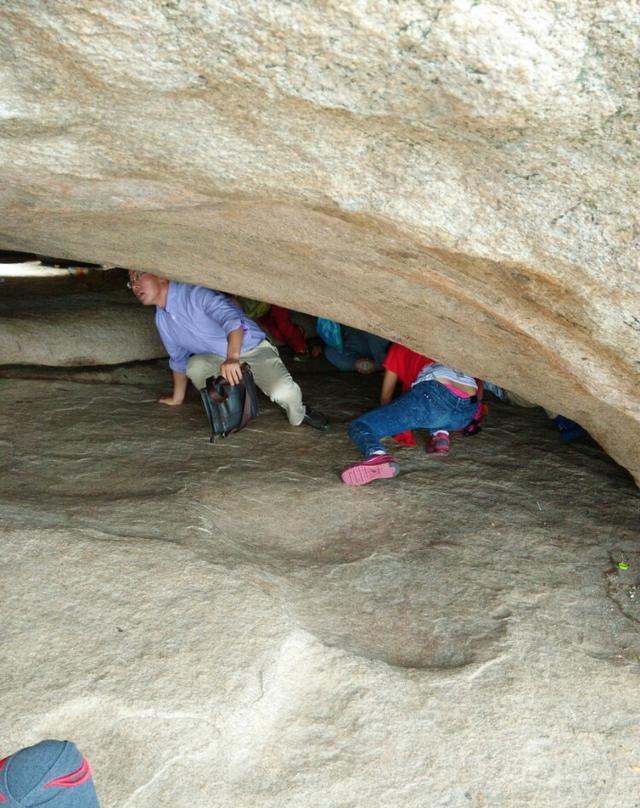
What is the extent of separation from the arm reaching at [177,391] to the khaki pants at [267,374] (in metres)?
0.05

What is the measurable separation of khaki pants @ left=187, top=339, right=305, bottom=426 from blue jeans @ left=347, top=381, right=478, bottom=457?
1.37 ft

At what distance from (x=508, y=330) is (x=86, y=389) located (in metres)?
2.59

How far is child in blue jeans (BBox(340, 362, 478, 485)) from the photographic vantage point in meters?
3.98

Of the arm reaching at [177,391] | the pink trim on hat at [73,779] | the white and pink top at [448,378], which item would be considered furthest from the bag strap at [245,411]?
the pink trim on hat at [73,779]

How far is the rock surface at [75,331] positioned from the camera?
4.75m

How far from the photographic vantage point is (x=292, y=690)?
232cm

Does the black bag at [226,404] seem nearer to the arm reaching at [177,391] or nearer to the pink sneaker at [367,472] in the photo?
the arm reaching at [177,391]

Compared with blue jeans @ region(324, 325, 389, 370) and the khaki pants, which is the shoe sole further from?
blue jeans @ region(324, 325, 389, 370)

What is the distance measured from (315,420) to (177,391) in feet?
2.54

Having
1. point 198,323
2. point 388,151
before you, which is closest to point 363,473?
point 198,323

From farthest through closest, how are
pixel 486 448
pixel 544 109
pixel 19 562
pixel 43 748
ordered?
pixel 486 448
pixel 19 562
pixel 544 109
pixel 43 748

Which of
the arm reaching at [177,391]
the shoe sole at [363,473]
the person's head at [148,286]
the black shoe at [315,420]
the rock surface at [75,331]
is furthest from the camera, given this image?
the rock surface at [75,331]

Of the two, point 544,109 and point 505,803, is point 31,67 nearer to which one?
point 544,109

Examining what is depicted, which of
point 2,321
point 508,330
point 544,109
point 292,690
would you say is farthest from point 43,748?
point 2,321
